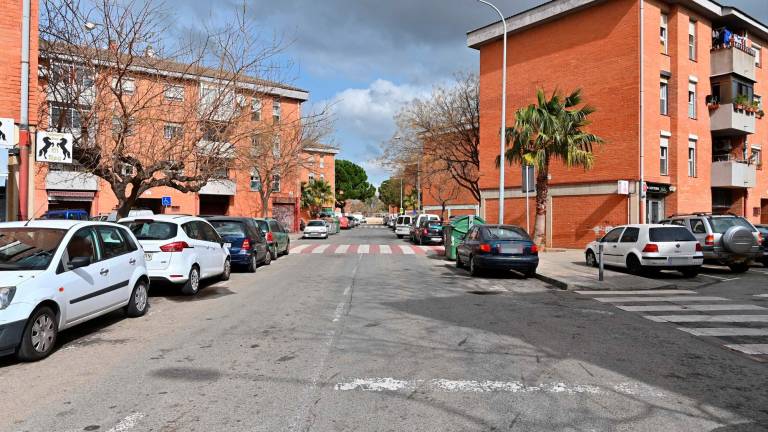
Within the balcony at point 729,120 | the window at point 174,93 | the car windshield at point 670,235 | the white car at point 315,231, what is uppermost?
the balcony at point 729,120

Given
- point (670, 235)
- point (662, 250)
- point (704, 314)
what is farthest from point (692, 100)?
point (704, 314)

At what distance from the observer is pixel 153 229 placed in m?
11.2

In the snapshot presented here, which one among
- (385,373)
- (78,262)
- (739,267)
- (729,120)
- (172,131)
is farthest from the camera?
(729,120)

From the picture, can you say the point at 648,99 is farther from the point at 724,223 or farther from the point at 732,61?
the point at 724,223

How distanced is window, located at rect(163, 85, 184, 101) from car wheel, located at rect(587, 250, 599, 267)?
13.6 meters

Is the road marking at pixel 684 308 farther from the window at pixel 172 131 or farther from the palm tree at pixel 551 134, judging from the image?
the palm tree at pixel 551 134

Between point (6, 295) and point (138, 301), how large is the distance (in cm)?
309

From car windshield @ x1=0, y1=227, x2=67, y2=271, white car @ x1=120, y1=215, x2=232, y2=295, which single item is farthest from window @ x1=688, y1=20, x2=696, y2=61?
car windshield @ x1=0, y1=227, x2=67, y2=271

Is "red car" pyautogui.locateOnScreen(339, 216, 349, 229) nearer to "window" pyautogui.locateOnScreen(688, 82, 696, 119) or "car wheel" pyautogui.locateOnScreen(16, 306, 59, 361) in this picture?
"window" pyautogui.locateOnScreen(688, 82, 696, 119)

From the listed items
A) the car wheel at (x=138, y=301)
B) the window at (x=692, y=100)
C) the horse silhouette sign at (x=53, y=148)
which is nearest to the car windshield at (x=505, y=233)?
the car wheel at (x=138, y=301)

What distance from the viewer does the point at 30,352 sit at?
604 cm

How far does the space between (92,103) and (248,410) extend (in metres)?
12.5

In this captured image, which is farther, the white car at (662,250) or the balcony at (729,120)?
the balcony at (729,120)

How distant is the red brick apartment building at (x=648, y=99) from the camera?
25578 millimetres
